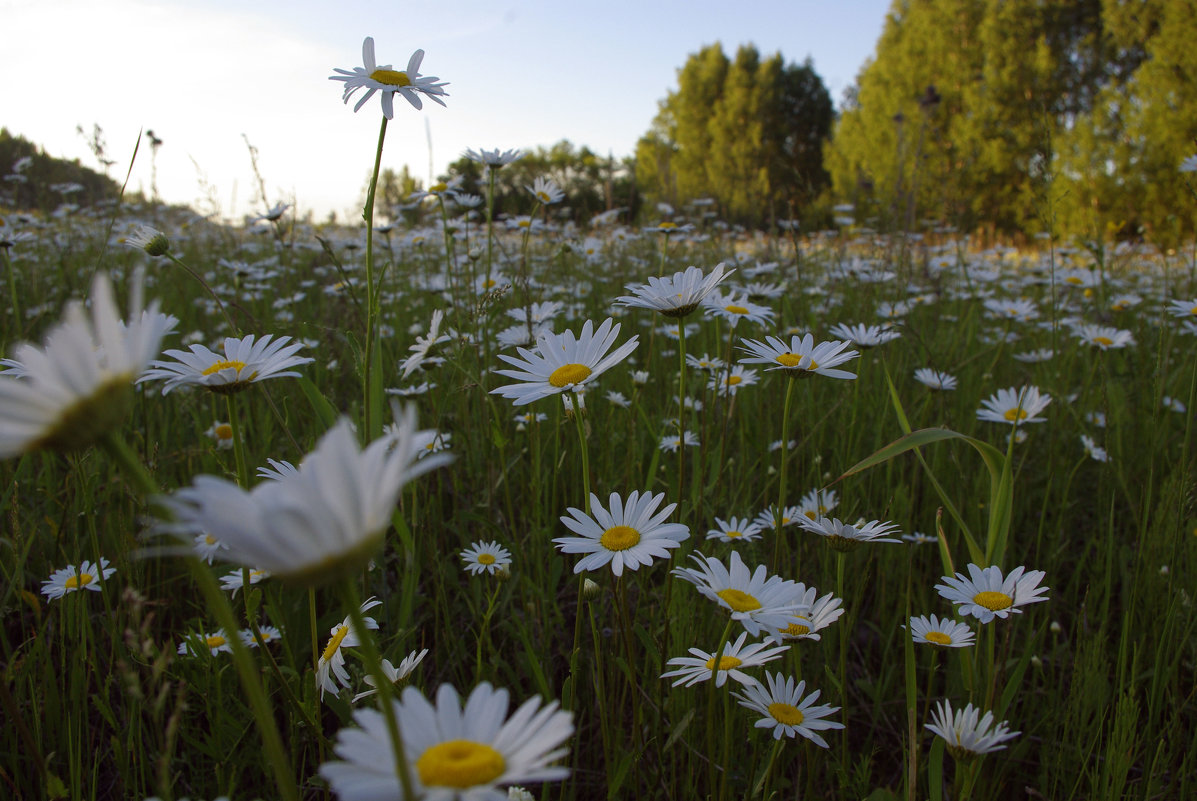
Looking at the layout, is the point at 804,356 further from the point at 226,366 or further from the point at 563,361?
the point at 226,366

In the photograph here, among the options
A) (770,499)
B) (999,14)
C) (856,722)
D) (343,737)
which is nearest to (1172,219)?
(770,499)

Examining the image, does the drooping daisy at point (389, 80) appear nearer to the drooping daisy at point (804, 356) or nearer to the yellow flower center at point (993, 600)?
the drooping daisy at point (804, 356)

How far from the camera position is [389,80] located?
118 cm

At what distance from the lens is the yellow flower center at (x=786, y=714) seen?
2.96 feet

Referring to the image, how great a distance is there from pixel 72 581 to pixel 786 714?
1.26m

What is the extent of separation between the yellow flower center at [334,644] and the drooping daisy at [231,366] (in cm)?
35

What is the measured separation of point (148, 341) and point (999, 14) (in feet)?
62.5

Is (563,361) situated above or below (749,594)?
above

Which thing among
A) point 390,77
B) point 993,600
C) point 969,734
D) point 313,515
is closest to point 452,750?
point 313,515

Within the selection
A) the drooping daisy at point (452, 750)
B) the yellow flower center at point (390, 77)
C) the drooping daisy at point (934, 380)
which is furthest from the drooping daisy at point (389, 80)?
the drooping daisy at point (934, 380)

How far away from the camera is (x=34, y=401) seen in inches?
16.0

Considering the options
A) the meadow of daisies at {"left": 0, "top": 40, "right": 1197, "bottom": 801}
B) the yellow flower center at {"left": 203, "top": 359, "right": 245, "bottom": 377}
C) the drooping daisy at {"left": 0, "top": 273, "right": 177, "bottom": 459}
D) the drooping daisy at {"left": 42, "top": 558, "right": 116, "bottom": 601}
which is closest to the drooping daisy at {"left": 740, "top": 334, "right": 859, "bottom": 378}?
the meadow of daisies at {"left": 0, "top": 40, "right": 1197, "bottom": 801}

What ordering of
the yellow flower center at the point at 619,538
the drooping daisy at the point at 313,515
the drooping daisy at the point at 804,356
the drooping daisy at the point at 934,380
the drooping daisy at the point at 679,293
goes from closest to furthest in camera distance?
1. the drooping daisy at the point at 313,515
2. the yellow flower center at the point at 619,538
3. the drooping daisy at the point at 679,293
4. the drooping daisy at the point at 804,356
5. the drooping daisy at the point at 934,380

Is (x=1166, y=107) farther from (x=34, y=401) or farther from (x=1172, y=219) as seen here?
(x=34, y=401)
